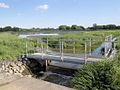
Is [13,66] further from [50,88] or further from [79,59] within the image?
[50,88]

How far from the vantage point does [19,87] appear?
10.7 ft

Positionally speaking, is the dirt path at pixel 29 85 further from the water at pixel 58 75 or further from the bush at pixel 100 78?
the water at pixel 58 75

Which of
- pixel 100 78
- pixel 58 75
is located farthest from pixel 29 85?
pixel 58 75

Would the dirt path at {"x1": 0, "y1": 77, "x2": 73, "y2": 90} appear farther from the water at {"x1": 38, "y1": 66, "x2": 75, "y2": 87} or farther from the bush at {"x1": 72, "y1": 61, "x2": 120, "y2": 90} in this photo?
the water at {"x1": 38, "y1": 66, "x2": 75, "y2": 87}

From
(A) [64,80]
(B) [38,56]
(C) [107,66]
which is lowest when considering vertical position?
(A) [64,80]

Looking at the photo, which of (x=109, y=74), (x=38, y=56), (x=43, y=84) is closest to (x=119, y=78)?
(x=109, y=74)

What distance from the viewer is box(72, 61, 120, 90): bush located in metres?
5.20

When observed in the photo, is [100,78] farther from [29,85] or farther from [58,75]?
[58,75]

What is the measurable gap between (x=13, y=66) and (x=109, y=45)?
227 inches

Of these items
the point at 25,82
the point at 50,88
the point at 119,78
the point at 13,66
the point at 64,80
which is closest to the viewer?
the point at 50,88

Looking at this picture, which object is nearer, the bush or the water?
the bush

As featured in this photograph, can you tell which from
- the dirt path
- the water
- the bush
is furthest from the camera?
the water

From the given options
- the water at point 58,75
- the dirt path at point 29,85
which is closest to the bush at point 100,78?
the dirt path at point 29,85

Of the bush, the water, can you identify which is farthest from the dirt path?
the water
